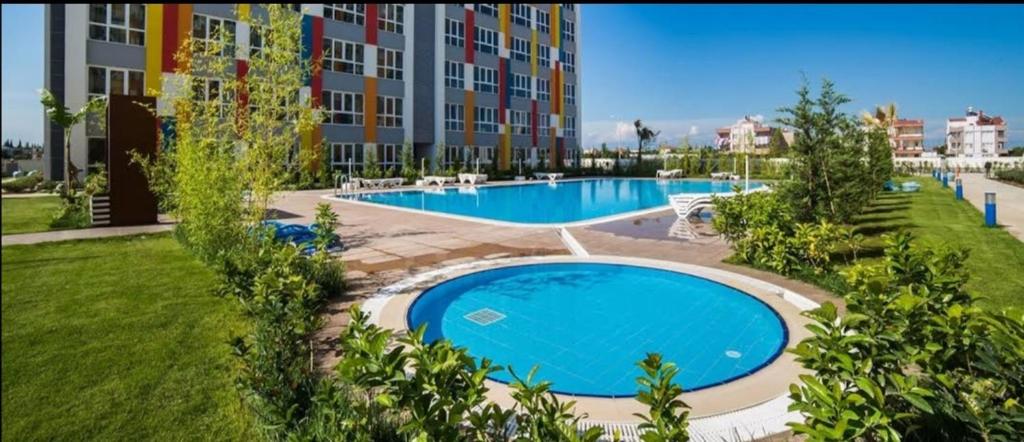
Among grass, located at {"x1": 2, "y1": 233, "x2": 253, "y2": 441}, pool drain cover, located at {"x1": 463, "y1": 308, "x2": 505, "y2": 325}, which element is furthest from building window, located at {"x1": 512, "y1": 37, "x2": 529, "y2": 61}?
pool drain cover, located at {"x1": 463, "y1": 308, "x2": 505, "y2": 325}

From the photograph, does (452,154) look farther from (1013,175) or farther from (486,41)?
(1013,175)

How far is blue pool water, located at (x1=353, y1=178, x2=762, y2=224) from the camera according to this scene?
1864cm

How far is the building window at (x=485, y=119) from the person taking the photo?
3938cm

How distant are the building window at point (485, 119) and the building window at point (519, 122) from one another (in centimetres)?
189

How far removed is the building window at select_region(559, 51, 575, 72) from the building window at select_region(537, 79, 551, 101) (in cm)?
337

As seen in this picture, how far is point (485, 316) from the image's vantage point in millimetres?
7070

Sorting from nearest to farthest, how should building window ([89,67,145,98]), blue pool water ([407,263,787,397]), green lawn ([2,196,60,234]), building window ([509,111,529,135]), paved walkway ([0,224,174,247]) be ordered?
blue pool water ([407,263,787,397]) → paved walkway ([0,224,174,247]) → green lawn ([2,196,60,234]) → building window ([89,67,145,98]) → building window ([509,111,529,135])

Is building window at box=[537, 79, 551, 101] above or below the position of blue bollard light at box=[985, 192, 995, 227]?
above

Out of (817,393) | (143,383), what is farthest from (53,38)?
(817,393)

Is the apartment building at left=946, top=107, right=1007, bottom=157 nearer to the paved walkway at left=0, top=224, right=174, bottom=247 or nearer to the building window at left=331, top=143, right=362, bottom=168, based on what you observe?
the building window at left=331, top=143, right=362, bottom=168

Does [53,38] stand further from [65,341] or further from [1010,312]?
[1010,312]

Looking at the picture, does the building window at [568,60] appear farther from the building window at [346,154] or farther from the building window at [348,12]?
the building window at [346,154]

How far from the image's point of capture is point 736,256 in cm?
932

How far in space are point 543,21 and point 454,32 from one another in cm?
1050
